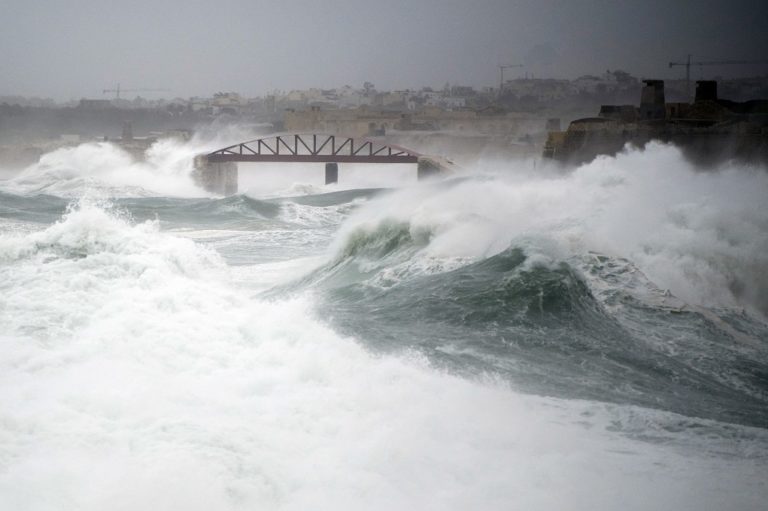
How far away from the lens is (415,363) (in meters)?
6.37

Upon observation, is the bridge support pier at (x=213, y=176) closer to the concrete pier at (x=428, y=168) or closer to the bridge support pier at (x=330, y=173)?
the bridge support pier at (x=330, y=173)

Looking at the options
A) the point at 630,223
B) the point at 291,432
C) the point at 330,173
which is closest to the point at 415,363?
the point at 291,432

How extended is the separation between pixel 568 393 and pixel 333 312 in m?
3.30

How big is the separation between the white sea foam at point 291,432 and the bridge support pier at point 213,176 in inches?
1181

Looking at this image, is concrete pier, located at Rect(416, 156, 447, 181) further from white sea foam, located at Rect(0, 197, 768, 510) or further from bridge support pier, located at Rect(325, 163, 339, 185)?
white sea foam, located at Rect(0, 197, 768, 510)

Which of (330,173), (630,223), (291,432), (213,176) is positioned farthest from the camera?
(330,173)

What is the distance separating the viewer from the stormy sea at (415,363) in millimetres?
4258

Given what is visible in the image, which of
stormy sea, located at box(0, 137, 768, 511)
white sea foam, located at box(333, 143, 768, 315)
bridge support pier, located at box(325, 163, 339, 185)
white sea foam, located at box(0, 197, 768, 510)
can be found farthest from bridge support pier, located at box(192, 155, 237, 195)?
white sea foam, located at box(0, 197, 768, 510)

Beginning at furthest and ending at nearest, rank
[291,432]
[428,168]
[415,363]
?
[428,168] < [415,363] < [291,432]

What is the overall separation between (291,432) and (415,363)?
70.4 inches

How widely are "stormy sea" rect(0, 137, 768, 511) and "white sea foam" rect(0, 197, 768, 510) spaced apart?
0.02 metres

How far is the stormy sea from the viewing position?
14.0ft

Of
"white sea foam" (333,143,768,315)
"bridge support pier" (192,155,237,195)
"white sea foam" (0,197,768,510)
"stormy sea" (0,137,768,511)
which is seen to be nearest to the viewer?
"white sea foam" (0,197,768,510)

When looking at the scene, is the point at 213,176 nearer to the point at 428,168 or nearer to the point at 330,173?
the point at 330,173
